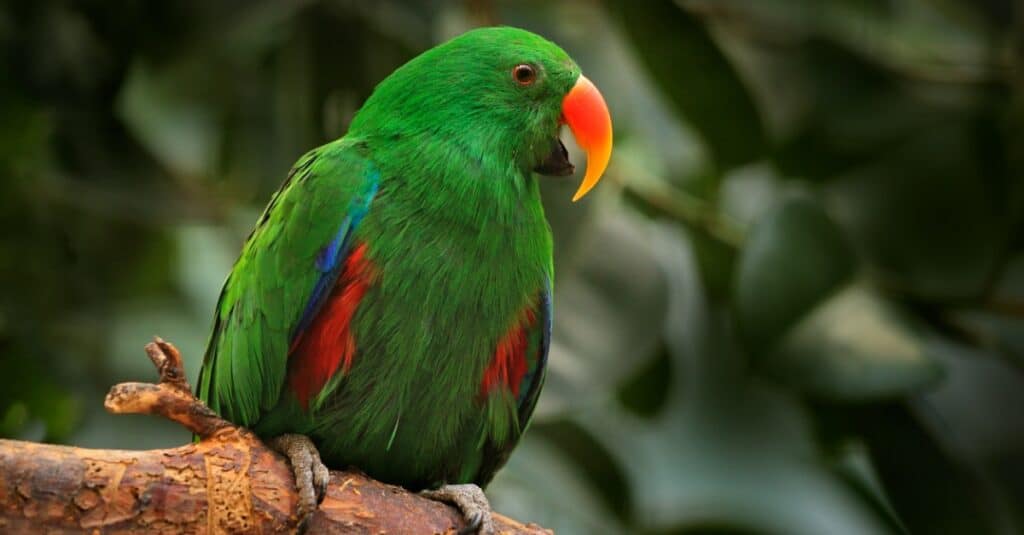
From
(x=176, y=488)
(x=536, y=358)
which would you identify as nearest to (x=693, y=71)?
(x=536, y=358)

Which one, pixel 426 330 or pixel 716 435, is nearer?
pixel 426 330

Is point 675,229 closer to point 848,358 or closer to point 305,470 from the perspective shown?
point 848,358

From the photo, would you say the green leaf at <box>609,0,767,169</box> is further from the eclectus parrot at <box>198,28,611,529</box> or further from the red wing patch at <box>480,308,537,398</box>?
the red wing patch at <box>480,308,537,398</box>

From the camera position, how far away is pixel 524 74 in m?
2.73

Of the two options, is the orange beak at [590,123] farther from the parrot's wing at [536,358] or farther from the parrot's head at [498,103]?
the parrot's wing at [536,358]

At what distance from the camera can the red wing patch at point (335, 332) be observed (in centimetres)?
252

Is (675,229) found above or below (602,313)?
above

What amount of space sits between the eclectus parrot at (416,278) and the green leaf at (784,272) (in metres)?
1.35

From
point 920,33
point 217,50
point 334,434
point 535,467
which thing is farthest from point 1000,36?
point 334,434

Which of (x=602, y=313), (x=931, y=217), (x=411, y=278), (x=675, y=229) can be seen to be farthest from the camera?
(x=675, y=229)

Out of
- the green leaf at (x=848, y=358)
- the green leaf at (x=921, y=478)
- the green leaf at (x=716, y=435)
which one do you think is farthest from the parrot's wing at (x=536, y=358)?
the green leaf at (x=921, y=478)

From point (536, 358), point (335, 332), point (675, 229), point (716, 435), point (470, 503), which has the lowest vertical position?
point (470, 503)

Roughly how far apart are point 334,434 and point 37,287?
66.4 inches

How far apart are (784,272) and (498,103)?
1582mm
